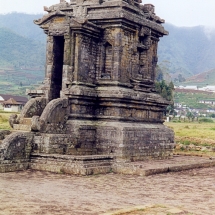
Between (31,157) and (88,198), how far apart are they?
4.33 metres

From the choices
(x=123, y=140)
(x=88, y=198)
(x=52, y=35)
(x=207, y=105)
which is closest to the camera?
(x=88, y=198)

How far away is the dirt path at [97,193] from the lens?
7484 millimetres

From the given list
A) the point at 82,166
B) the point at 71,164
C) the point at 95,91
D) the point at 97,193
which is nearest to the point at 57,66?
the point at 95,91

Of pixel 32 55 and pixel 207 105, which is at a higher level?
pixel 32 55

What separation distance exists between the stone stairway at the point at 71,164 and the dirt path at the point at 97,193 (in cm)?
35

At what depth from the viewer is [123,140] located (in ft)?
44.9

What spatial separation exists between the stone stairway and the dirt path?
35 centimetres

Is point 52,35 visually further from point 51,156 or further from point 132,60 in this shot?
point 51,156

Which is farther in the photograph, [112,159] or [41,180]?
[112,159]

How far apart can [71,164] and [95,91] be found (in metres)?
3.67

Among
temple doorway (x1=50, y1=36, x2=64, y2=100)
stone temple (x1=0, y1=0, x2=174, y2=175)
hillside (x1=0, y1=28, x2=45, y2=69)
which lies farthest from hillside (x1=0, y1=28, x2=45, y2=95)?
stone temple (x1=0, y1=0, x2=174, y2=175)

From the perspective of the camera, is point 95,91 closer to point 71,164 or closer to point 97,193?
point 71,164

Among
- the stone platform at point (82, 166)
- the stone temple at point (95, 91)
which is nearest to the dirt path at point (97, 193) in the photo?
the stone platform at point (82, 166)

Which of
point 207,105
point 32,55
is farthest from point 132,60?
point 32,55
